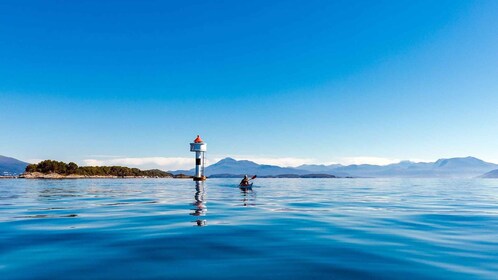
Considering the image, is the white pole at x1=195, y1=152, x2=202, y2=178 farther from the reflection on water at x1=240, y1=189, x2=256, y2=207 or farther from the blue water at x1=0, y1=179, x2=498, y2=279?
the blue water at x1=0, y1=179, x2=498, y2=279

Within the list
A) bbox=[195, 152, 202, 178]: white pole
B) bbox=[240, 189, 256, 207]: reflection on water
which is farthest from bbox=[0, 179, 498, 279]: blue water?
bbox=[195, 152, 202, 178]: white pole

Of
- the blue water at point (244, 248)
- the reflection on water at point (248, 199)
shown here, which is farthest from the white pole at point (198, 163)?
the blue water at point (244, 248)

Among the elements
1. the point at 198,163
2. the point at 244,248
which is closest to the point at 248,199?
the point at 244,248

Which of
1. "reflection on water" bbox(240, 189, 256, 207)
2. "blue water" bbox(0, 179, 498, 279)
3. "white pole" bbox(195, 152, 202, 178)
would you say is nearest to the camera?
"blue water" bbox(0, 179, 498, 279)

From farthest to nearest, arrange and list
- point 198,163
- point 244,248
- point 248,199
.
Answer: point 198,163 → point 248,199 → point 244,248

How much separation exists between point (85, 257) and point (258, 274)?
5363 millimetres

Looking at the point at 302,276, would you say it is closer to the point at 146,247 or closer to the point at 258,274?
the point at 258,274

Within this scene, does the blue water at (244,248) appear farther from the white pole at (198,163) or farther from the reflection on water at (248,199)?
the white pole at (198,163)

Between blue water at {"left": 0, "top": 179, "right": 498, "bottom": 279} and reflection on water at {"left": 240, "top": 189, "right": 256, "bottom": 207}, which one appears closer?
blue water at {"left": 0, "top": 179, "right": 498, "bottom": 279}

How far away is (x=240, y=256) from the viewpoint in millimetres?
9477

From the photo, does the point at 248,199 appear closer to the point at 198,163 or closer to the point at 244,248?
the point at 244,248

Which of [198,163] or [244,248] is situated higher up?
[198,163]

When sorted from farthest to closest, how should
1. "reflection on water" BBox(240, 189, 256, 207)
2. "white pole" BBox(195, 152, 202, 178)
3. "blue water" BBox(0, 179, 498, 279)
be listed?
"white pole" BBox(195, 152, 202, 178)
"reflection on water" BBox(240, 189, 256, 207)
"blue water" BBox(0, 179, 498, 279)

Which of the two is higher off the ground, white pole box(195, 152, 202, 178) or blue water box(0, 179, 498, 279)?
white pole box(195, 152, 202, 178)
